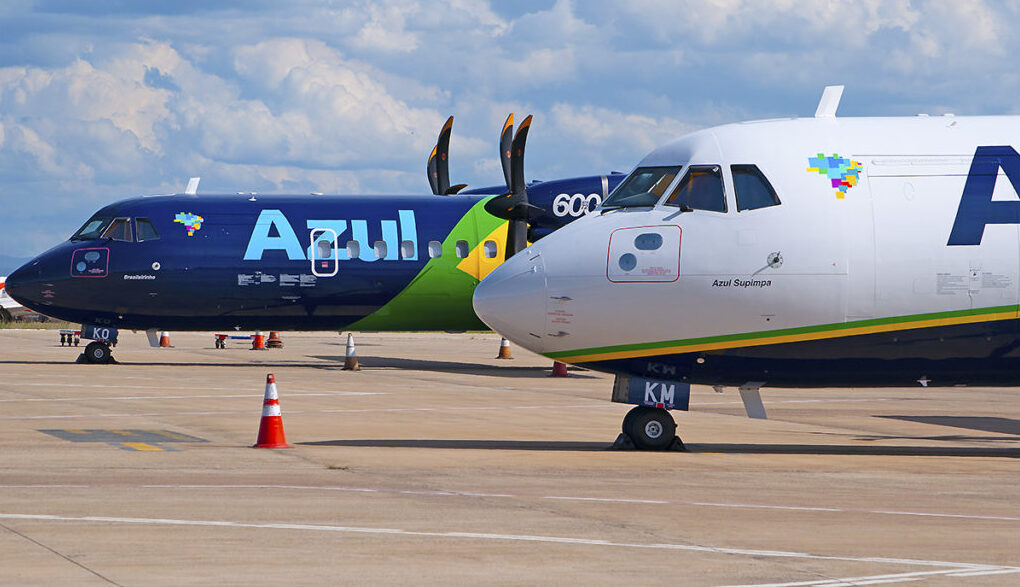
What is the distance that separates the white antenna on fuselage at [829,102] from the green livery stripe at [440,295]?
17982 millimetres

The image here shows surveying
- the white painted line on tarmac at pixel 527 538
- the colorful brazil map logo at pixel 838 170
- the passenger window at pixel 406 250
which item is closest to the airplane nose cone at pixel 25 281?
the passenger window at pixel 406 250

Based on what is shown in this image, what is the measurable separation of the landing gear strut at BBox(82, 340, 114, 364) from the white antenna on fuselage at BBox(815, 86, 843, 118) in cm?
2390

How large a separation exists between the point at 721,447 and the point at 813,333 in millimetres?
2586

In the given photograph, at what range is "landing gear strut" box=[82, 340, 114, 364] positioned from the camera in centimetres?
3606

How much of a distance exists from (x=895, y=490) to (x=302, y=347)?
40174mm

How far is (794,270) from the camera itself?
1636 centimetres

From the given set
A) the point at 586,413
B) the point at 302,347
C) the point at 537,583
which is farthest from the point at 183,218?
the point at 537,583

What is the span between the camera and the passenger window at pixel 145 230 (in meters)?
33.6

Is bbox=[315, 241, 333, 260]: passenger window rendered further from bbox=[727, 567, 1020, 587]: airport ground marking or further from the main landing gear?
bbox=[727, 567, 1020, 587]: airport ground marking

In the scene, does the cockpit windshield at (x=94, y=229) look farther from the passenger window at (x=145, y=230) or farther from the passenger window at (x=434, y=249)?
the passenger window at (x=434, y=249)

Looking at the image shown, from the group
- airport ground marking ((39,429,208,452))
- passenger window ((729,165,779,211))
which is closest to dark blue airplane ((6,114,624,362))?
airport ground marking ((39,429,208,452))

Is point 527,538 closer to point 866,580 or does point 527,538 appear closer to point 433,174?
point 866,580

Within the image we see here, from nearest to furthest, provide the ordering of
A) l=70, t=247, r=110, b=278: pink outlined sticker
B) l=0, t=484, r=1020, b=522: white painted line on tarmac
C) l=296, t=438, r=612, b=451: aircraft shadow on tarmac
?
l=0, t=484, r=1020, b=522: white painted line on tarmac
l=296, t=438, r=612, b=451: aircraft shadow on tarmac
l=70, t=247, r=110, b=278: pink outlined sticker

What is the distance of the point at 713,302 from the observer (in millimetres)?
16453
